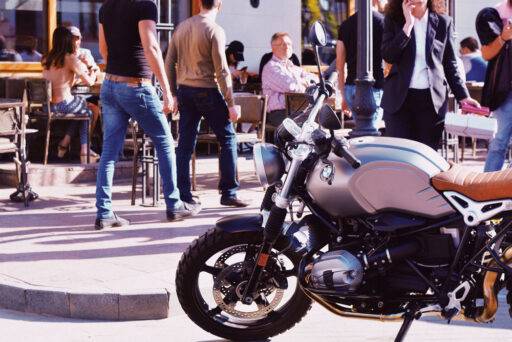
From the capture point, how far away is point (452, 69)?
736cm

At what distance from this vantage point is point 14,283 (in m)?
6.27

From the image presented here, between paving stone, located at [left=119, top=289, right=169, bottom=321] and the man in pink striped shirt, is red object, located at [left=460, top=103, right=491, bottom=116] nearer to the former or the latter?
paving stone, located at [left=119, top=289, right=169, bottom=321]

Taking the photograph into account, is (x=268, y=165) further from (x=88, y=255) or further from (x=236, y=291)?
(x=88, y=255)

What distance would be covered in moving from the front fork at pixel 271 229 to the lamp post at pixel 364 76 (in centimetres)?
274

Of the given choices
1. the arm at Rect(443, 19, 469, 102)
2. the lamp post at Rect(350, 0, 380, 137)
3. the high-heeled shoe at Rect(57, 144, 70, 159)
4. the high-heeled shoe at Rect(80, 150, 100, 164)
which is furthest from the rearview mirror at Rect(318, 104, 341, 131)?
the high-heeled shoe at Rect(57, 144, 70, 159)

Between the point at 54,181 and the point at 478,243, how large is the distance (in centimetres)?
689

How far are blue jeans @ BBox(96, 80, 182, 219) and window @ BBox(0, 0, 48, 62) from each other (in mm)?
4645

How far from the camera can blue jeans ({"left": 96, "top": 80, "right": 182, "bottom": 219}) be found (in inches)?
316

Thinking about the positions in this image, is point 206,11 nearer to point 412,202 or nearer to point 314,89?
point 314,89

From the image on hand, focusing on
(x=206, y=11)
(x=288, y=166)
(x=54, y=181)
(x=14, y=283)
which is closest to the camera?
(x=288, y=166)

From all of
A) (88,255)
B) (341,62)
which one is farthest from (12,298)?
(341,62)

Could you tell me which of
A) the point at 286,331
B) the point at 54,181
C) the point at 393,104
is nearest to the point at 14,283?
the point at 286,331

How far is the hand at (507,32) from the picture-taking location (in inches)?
315

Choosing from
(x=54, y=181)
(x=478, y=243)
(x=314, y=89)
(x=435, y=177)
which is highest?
(x=314, y=89)
